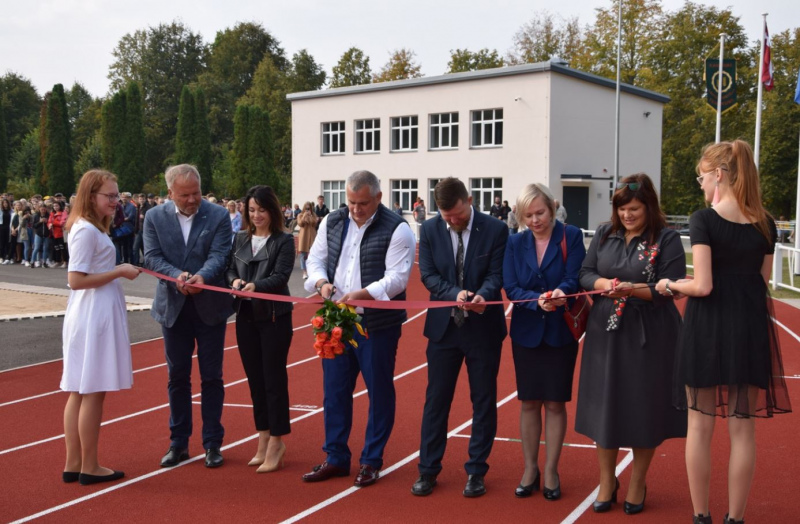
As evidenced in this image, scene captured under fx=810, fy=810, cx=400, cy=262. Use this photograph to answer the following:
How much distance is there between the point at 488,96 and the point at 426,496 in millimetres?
34623

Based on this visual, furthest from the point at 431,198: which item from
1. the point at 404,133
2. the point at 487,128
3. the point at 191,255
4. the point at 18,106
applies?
the point at 18,106

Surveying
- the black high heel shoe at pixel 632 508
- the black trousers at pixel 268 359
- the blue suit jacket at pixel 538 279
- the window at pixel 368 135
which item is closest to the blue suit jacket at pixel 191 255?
the black trousers at pixel 268 359

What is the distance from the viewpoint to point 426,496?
17.1 ft

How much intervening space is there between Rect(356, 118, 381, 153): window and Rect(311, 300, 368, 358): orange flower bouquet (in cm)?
3796

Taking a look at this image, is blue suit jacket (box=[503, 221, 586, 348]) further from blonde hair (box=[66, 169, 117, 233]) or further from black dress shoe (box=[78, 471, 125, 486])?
black dress shoe (box=[78, 471, 125, 486])

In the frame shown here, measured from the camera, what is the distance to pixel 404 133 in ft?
137

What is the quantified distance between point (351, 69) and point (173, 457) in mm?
61843

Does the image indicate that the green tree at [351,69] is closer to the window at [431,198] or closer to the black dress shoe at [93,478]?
the window at [431,198]

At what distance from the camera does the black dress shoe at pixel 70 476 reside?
220 inches

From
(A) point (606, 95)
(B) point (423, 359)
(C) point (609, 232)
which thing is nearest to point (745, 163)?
(C) point (609, 232)

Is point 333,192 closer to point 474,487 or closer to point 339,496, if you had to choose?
point 339,496

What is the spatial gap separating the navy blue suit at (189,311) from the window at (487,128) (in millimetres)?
33354

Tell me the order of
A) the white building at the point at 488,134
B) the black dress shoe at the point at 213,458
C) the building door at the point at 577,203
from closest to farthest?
the black dress shoe at the point at 213,458 < the white building at the point at 488,134 < the building door at the point at 577,203

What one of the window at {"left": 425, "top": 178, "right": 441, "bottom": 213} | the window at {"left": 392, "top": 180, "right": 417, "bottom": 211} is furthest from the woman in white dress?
the window at {"left": 392, "top": 180, "right": 417, "bottom": 211}
